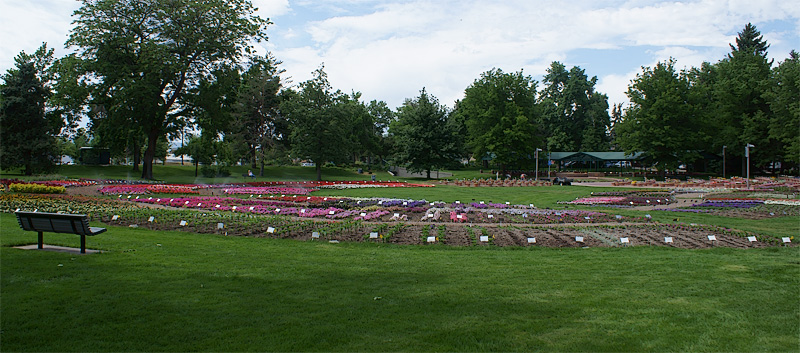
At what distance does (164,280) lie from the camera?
21.9ft

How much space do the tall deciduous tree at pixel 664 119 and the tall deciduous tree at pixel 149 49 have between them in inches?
1716

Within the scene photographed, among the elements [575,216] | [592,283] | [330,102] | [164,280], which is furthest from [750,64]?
[164,280]

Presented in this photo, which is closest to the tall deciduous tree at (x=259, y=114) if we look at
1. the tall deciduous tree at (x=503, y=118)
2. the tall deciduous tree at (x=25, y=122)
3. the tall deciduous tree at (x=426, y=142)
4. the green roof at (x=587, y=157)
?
the tall deciduous tree at (x=426, y=142)

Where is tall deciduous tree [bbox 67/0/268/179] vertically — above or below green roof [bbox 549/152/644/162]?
above

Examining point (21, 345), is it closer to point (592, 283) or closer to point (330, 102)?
point (592, 283)

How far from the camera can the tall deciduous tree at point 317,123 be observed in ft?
156

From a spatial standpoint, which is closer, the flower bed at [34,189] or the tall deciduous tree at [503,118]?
the flower bed at [34,189]

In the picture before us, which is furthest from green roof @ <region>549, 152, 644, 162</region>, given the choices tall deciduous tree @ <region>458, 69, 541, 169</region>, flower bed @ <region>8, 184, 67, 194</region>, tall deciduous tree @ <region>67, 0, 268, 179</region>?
flower bed @ <region>8, 184, 67, 194</region>

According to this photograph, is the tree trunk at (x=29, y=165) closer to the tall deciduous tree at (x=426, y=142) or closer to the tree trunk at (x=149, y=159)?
the tree trunk at (x=149, y=159)

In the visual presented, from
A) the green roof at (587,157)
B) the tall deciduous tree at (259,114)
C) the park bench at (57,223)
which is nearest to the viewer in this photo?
the park bench at (57,223)

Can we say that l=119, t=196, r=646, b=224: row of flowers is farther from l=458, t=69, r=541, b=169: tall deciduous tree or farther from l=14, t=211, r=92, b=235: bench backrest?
l=458, t=69, r=541, b=169: tall deciduous tree

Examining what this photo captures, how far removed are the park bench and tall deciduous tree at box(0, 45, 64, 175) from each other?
31205 mm

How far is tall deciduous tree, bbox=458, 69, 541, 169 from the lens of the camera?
56656mm

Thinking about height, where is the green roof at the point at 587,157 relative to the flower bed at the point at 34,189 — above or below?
above
